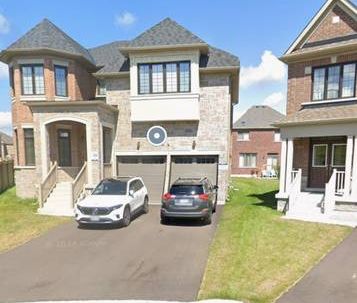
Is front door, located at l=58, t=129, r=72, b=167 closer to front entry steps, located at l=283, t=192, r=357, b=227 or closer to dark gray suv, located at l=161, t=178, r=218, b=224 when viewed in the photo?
dark gray suv, located at l=161, t=178, r=218, b=224

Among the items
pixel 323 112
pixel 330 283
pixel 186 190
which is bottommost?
pixel 330 283

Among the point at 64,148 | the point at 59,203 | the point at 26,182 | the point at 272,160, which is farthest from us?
the point at 272,160

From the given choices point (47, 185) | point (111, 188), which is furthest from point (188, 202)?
point (47, 185)

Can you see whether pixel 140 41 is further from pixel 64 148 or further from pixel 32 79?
pixel 64 148

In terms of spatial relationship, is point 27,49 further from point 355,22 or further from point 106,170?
point 355,22

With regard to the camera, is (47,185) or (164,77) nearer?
(47,185)

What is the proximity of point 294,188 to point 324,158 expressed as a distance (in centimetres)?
279

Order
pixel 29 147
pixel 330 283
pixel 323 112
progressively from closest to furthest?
1. pixel 330 283
2. pixel 323 112
3. pixel 29 147

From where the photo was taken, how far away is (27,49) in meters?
16.4

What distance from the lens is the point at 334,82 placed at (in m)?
13.2

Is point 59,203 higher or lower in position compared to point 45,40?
lower

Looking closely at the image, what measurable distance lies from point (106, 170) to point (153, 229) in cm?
704

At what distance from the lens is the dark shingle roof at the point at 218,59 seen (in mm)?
16016

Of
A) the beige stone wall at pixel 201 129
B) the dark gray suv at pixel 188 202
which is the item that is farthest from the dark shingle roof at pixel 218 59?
the dark gray suv at pixel 188 202
